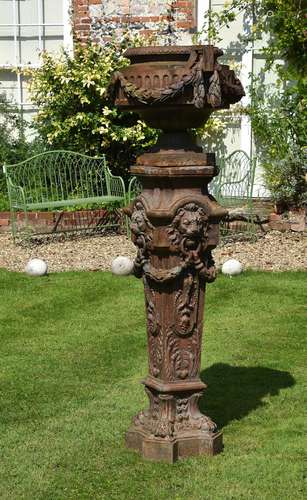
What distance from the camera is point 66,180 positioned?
1108 cm

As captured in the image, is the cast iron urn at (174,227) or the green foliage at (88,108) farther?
the green foliage at (88,108)

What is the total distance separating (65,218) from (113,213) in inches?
23.9

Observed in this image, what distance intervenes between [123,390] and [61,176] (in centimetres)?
625

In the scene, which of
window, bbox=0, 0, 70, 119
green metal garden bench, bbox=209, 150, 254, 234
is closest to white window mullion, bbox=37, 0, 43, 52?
window, bbox=0, 0, 70, 119

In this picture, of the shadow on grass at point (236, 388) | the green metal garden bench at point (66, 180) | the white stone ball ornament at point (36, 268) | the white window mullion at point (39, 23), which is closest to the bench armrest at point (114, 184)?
the green metal garden bench at point (66, 180)

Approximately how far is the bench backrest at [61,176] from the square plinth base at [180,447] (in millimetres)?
6756

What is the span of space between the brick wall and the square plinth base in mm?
7975

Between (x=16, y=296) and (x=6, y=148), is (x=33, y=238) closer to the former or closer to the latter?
(x=6, y=148)

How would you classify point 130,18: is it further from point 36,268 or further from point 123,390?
point 123,390

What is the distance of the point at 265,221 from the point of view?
1088cm

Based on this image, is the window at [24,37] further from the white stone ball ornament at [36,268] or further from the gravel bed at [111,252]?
the white stone ball ornament at [36,268]

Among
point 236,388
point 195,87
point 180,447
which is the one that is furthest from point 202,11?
point 180,447

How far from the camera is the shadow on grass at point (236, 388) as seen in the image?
4.86 metres

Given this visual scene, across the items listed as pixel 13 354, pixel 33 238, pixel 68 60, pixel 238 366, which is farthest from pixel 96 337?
pixel 68 60
